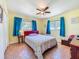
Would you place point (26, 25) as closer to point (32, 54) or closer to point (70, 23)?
point (70, 23)

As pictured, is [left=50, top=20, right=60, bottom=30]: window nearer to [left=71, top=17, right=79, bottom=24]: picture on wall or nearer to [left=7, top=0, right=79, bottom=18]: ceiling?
[left=71, top=17, right=79, bottom=24]: picture on wall

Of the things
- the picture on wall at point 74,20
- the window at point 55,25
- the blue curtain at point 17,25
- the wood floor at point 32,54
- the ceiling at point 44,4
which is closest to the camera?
the wood floor at point 32,54

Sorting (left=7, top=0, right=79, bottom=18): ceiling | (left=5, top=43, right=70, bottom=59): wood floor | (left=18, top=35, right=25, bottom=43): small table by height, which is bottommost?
(left=5, top=43, right=70, bottom=59): wood floor

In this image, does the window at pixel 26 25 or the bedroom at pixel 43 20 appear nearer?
the bedroom at pixel 43 20

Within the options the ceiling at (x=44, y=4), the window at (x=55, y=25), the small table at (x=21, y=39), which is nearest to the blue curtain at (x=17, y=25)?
the small table at (x=21, y=39)

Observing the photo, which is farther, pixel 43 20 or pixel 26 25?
pixel 43 20

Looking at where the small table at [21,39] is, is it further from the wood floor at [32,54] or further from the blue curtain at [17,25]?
the wood floor at [32,54]

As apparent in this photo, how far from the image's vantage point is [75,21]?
16.6 feet

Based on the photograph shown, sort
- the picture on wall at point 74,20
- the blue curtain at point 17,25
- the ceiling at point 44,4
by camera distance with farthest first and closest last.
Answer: the blue curtain at point 17,25 < the picture on wall at point 74,20 < the ceiling at point 44,4

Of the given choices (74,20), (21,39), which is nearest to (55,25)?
(74,20)

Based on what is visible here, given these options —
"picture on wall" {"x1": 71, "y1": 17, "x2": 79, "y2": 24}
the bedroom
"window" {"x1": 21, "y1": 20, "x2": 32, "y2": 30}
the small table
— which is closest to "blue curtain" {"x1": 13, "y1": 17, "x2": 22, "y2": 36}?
the bedroom

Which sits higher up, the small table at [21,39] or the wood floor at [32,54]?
the small table at [21,39]

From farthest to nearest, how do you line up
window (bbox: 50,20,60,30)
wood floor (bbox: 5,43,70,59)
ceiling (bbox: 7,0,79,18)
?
1. window (bbox: 50,20,60,30)
2. ceiling (bbox: 7,0,79,18)
3. wood floor (bbox: 5,43,70,59)

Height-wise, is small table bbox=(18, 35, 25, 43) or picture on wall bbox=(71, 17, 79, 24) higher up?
picture on wall bbox=(71, 17, 79, 24)
